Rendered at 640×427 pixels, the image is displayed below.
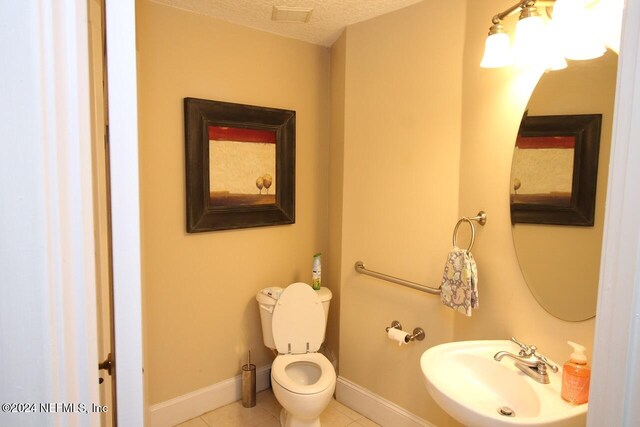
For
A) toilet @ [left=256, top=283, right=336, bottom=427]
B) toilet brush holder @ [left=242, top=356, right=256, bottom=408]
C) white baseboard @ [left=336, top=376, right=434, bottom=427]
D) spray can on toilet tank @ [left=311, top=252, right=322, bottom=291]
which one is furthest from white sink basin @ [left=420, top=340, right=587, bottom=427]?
toilet brush holder @ [left=242, top=356, right=256, bottom=408]

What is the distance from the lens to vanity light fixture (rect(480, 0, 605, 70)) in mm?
1276

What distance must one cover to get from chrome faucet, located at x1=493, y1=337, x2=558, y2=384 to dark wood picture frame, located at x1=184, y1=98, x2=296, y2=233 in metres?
1.56

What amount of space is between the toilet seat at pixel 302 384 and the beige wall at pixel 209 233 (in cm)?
39

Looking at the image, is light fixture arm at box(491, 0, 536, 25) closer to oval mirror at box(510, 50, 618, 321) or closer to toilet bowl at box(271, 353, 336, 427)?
oval mirror at box(510, 50, 618, 321)

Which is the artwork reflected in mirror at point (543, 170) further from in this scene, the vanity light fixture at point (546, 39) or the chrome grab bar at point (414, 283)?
the vanity light fixture at point (546, 39)

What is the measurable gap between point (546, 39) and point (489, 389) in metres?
1.37

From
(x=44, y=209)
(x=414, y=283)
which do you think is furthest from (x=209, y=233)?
(x=44, y=209)

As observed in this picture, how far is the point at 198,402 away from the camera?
235 cm

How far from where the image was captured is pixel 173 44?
211cm

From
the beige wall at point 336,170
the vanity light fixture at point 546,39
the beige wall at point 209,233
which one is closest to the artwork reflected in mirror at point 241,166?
the beige wall at point 209,233

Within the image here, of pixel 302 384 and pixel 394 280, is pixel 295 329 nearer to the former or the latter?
pixel 302 384

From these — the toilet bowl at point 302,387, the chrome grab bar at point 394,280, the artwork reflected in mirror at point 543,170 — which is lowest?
the toilet bowl at point 302,387

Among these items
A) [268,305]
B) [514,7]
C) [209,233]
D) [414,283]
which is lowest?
[268,305]

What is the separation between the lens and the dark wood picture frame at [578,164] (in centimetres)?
134
